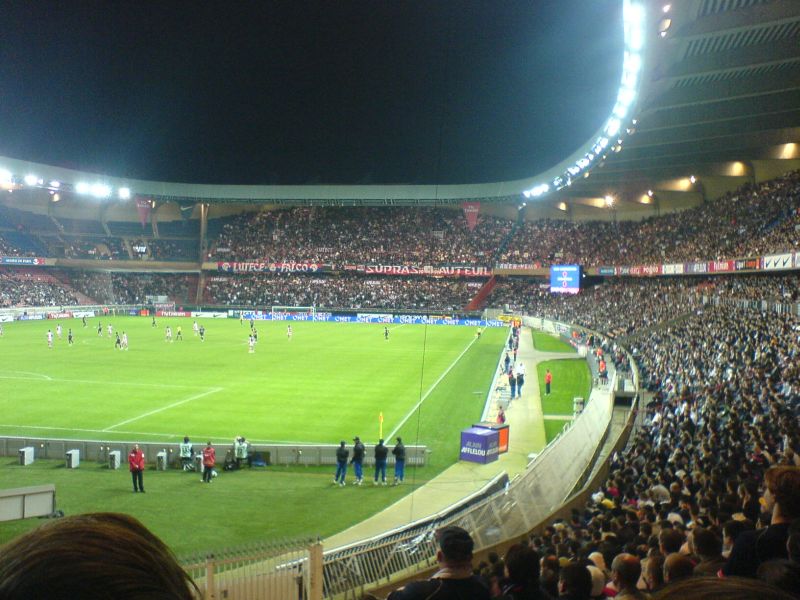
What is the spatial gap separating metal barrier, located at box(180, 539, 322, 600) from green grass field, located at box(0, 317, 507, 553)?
5528 mm

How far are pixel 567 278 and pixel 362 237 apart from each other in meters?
45.4

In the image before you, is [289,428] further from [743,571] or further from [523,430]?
[743,571]

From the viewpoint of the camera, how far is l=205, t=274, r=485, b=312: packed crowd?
90875mm

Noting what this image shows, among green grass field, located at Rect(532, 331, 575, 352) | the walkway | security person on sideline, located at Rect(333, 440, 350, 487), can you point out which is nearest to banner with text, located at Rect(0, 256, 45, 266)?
green grass field, located at Rect(532, 331, 575, 352)

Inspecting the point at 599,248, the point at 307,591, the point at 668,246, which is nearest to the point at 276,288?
the point at 599,248

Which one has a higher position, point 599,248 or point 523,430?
point 599,248

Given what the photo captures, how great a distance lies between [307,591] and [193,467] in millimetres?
11836

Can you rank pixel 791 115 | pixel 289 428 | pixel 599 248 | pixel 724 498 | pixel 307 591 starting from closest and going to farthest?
pixel 724 498 → pixel 307 591 → pixel 289 428 → pixel 791 115 → pixel 599 248

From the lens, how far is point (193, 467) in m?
20.2

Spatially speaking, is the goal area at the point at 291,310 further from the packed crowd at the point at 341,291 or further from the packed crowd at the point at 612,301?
the packed crowd at the point at 612,301

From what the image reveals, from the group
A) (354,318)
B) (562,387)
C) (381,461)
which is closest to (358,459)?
(381,461)

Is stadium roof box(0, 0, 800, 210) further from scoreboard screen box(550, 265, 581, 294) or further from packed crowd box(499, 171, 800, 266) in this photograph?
scoreboard screen box(550, 265, 581, 294)

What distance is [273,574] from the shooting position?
362 inches

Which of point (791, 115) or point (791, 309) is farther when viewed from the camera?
point (791, 115)
